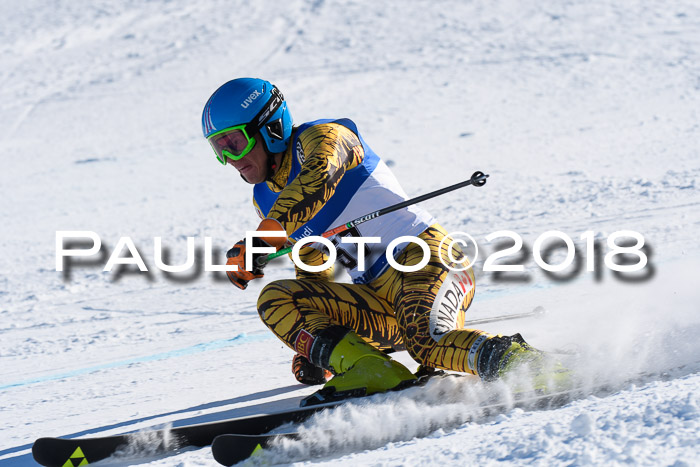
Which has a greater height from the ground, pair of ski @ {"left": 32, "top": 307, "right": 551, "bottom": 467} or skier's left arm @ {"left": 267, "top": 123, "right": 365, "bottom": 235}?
skier's left arm @ {"left": 267, "top": 123, "right": 365, "bottom": 235}

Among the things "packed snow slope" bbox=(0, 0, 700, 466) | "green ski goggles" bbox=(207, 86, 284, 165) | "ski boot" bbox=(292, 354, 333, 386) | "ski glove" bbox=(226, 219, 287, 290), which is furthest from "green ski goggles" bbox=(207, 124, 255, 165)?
"packed snow slope" bbox=(0, 0, 700, 466)

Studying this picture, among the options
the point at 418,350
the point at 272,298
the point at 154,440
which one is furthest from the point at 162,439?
the point at 418,350

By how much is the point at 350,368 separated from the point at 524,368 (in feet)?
1.99

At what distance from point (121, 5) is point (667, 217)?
1531 cm

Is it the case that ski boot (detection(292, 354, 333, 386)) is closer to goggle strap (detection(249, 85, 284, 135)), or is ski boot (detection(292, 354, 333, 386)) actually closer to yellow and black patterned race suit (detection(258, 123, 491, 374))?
yellow and black patterned race suit (detection(258, 123, 491, 374))

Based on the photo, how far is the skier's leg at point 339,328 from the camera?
9.32 feet

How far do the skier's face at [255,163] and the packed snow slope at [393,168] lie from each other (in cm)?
92

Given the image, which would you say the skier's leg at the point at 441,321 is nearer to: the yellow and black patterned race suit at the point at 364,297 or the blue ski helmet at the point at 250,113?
the yellow and black patterned race suit at the point at 364,297

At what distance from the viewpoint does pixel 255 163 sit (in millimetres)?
3156

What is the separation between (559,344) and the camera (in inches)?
138

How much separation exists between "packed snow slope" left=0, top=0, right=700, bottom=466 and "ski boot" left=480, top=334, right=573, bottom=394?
0.14 metres

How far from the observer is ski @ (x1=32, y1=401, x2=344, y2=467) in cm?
262

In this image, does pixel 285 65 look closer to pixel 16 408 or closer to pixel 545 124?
pixel 545 124

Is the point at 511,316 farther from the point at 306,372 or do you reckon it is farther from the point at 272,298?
the point at 272,298
